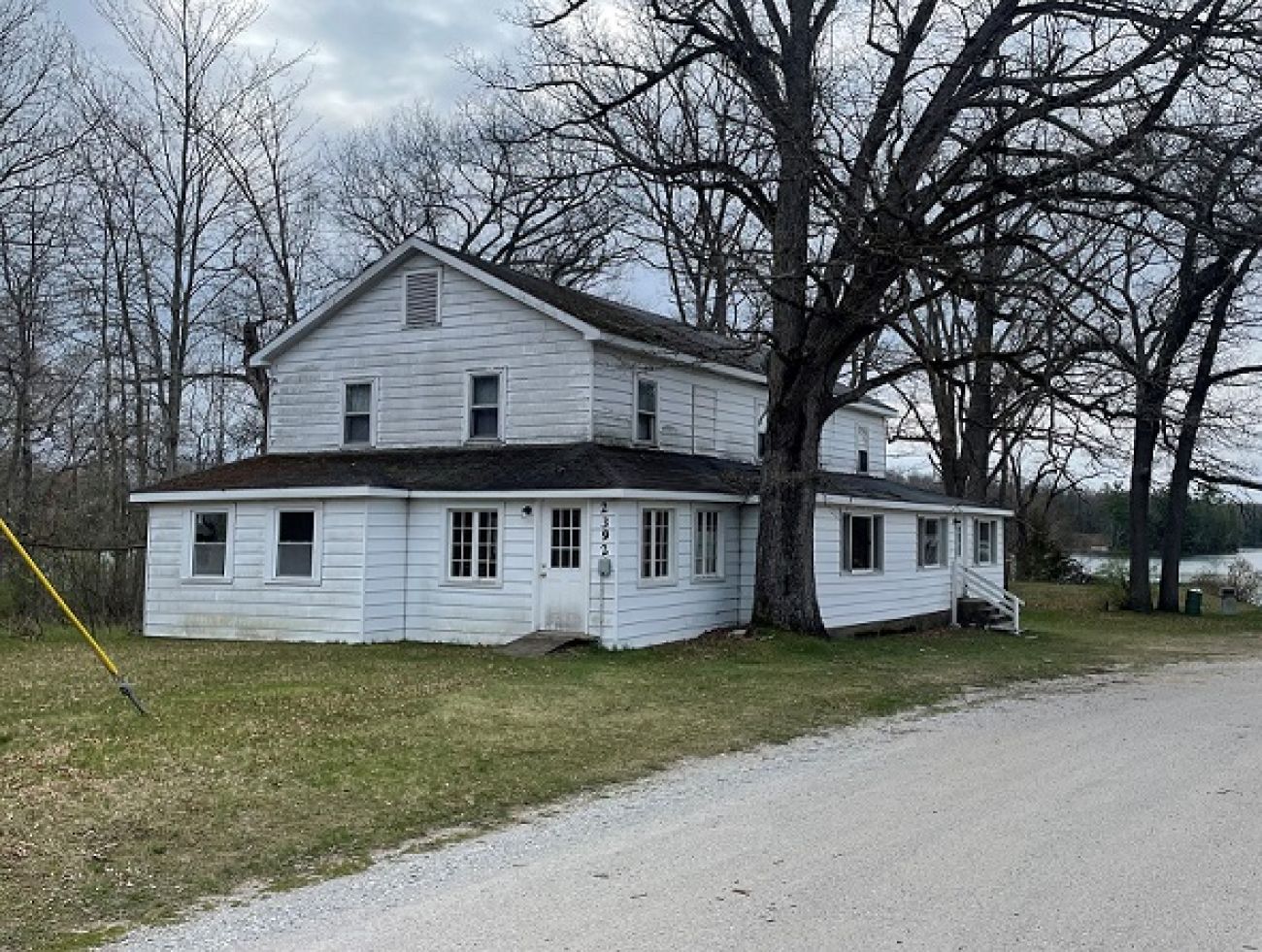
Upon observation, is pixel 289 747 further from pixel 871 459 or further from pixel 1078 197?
pixel 871 459

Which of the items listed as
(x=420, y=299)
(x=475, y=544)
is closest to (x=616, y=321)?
(x=420, y=299)

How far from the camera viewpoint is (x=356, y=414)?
22453mm

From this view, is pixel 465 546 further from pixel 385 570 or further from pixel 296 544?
pixel 296 544

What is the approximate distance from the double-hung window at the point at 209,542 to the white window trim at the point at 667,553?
7198 mm

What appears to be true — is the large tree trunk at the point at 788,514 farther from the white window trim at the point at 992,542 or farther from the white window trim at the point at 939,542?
the white window trim at the point at 992,542

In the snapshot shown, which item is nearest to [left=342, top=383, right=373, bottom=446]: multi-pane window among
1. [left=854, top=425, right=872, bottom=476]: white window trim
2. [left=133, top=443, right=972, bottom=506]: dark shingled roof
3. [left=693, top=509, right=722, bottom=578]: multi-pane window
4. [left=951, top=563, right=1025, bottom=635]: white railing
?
[left=133, top=443, right=972, bottom=506]: dark shingled roof

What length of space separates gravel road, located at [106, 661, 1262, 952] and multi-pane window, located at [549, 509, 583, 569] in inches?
330

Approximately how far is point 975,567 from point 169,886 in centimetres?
2446

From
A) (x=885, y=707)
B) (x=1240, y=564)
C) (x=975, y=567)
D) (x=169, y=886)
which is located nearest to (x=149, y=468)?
(x=975, y=567)

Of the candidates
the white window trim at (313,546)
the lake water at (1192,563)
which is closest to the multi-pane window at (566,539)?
the white window trim at (313,546)

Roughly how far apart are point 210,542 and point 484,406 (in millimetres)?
5203

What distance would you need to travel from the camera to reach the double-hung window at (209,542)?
20.2 metres

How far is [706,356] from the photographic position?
19875 millimetres

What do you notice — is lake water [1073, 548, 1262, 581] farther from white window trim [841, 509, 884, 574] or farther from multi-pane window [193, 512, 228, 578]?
multi-pane window [193, 512, 228, 578]
